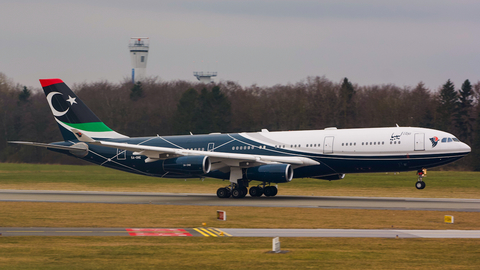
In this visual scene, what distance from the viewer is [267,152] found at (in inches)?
1549

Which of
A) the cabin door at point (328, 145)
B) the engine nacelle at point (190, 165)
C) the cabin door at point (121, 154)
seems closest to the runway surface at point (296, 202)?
the engine nacelle at point (190, 165)

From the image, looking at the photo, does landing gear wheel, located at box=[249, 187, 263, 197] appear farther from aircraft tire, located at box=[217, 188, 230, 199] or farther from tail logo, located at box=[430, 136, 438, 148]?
tail logo, located at box=[430, 136, 438, 148]

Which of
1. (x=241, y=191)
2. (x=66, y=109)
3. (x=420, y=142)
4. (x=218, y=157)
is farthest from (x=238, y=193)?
(x=66, y=109)

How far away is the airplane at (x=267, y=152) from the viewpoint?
35875mm

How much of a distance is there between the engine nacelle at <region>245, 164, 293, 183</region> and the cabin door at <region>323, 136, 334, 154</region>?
2.65m

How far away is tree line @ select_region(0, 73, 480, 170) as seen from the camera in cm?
8500

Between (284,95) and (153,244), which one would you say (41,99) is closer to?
(284,95)

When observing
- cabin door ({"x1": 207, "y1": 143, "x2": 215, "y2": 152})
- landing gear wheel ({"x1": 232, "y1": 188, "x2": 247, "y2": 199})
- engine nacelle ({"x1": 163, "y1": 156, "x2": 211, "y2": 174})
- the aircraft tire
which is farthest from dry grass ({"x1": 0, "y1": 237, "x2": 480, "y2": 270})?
cabin door ({"x1": 207, "y1": 143, "x2": 215, "y2": 152})

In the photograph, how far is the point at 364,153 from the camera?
36312 millimetres

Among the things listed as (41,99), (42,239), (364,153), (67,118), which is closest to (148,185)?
(67,118)

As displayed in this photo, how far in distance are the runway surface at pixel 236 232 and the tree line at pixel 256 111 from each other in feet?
199

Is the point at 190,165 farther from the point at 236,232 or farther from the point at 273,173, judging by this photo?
the point at 236,232

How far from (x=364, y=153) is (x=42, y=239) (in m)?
22.4

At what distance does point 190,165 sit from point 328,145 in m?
9.26
